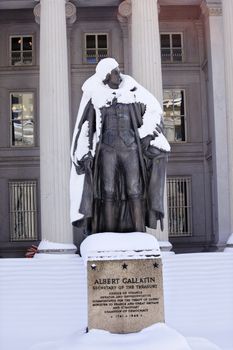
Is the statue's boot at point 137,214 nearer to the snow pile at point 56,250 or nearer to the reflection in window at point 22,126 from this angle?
the snow pile at point 56,250

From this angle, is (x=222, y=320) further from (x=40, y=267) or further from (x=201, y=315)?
(x=40, y=267)

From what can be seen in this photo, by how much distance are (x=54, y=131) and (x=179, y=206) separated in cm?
913

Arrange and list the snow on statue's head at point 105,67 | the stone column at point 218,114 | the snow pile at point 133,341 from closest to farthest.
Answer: the snow pile at point 133,341 < the snow on statue's head at point 105,67 < the stone column at point 218,114

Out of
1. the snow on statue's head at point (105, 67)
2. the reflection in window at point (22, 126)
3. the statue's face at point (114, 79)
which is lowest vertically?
the statue's face at point (114, 79)

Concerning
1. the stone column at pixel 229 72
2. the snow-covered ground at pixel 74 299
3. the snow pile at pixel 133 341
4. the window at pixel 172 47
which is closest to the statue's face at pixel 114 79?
the snow pile at pixel 133 341

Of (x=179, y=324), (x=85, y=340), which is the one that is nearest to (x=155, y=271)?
(x=85, y=340)

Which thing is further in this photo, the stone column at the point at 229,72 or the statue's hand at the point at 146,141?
the stone column at the point at 229,72

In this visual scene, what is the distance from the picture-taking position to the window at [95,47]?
30125mm

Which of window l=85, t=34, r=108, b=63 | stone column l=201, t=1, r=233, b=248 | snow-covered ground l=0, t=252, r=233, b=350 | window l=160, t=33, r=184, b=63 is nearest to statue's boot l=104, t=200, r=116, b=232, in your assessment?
snow-covered ground l=0, t=252, r=233, b=350

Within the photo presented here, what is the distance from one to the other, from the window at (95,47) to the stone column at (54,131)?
281 inches

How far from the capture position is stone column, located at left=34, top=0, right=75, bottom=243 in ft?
72.3

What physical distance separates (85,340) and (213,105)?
69.8ft

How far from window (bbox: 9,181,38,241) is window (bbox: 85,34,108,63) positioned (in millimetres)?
6008

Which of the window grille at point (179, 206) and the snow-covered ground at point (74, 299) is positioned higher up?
the window grille at point (179, 206)
